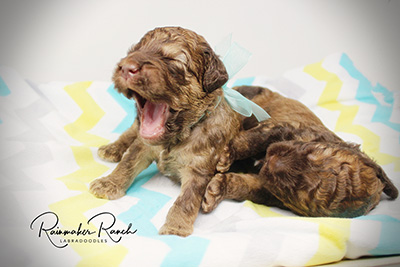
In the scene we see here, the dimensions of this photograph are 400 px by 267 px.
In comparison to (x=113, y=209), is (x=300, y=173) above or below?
above

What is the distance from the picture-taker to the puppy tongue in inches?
95.3

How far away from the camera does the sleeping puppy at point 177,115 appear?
86.4 inches

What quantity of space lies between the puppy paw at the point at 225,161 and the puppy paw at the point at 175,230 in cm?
57

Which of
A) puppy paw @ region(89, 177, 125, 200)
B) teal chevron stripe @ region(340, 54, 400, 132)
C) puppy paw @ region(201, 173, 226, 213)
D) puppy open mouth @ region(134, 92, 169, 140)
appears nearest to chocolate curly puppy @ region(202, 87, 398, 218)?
puppy paw @ region(201, 173, 226, 213)

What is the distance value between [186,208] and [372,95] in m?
3.23

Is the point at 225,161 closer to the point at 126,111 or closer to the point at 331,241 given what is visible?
the point at 331,241

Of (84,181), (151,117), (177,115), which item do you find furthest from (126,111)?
(177,115)

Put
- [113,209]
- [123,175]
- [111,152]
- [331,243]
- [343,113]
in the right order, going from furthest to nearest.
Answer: [343,113]
[111,152]
[123,175]
[113,209]
[331,243]

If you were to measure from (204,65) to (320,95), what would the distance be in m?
2.61

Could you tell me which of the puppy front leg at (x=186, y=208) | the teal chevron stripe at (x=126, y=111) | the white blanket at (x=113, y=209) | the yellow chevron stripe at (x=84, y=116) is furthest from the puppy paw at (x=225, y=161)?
the teal chevron stripe at (x=126, y=111)

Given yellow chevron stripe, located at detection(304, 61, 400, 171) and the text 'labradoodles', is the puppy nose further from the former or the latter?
yellow chevron stripe, located at detection(304, 61, 400, 171)

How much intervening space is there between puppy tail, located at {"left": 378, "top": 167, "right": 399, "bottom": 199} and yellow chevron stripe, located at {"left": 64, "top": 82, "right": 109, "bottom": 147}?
8.20ft

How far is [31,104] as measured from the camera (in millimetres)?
3838

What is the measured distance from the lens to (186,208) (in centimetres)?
244
